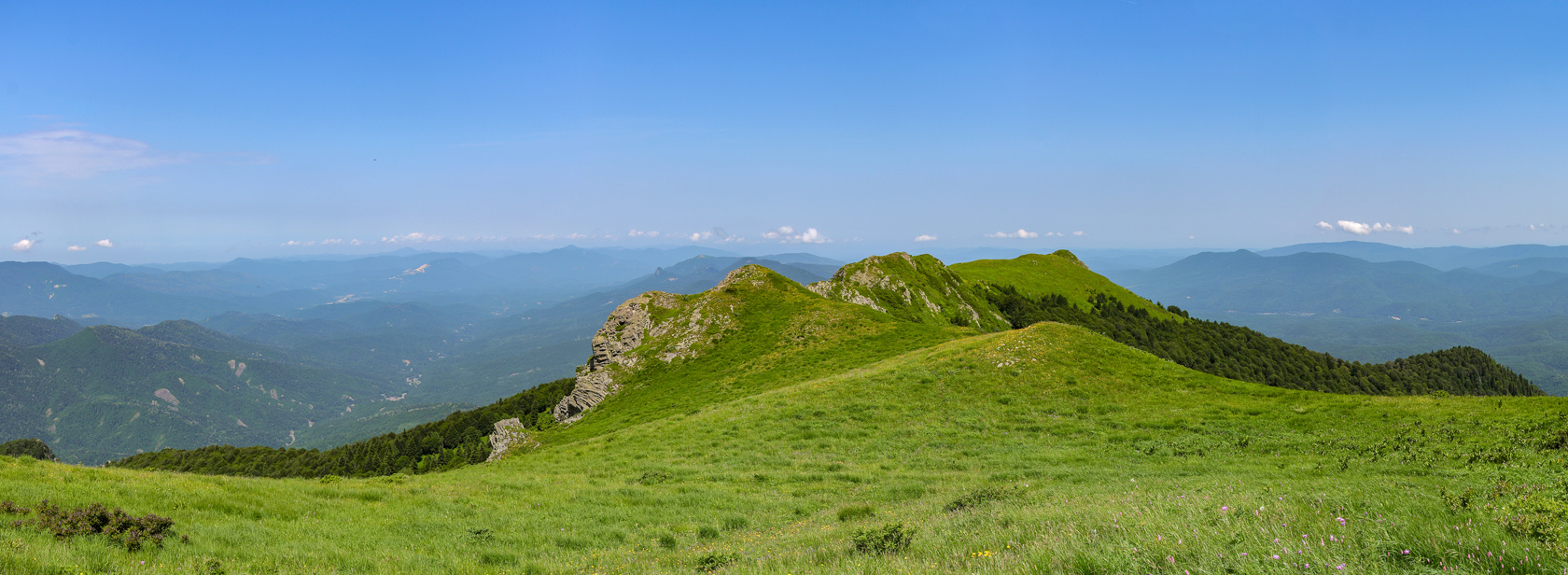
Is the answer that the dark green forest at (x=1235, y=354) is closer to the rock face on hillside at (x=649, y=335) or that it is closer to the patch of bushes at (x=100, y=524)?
the rock face on hillside at (x=649, y=335)

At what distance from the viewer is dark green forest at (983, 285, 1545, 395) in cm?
9519

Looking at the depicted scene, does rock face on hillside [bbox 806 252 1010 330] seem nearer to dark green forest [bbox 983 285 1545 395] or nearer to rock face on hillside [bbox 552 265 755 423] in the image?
dark green forest [bbox 983 285 1545 395]

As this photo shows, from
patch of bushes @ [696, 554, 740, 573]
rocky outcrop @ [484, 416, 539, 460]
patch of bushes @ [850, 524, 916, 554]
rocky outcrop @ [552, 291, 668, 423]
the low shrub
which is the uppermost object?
the low shrub

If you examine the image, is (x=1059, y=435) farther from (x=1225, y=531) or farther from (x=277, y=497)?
(x=277, y=497)

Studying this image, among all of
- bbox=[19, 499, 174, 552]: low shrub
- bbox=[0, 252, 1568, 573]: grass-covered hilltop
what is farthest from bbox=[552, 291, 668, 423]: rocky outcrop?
bbox=[19, 499, 174, 552]: low shrub

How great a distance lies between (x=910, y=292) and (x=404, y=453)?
72.5m

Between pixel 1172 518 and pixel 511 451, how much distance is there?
1626 inches

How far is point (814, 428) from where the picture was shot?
2773 centimetres

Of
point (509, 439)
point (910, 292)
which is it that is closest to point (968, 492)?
point (509, 439)

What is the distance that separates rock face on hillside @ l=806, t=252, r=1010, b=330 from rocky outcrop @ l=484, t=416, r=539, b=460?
38.8 m

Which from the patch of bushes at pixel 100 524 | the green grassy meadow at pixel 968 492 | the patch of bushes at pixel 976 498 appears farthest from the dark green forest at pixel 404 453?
the patch of bushes at pixel 976 498

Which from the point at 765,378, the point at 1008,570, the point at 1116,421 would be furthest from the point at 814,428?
the point at 1008,570

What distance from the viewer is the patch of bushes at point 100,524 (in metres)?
9.69

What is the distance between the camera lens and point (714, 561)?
9773 mm
